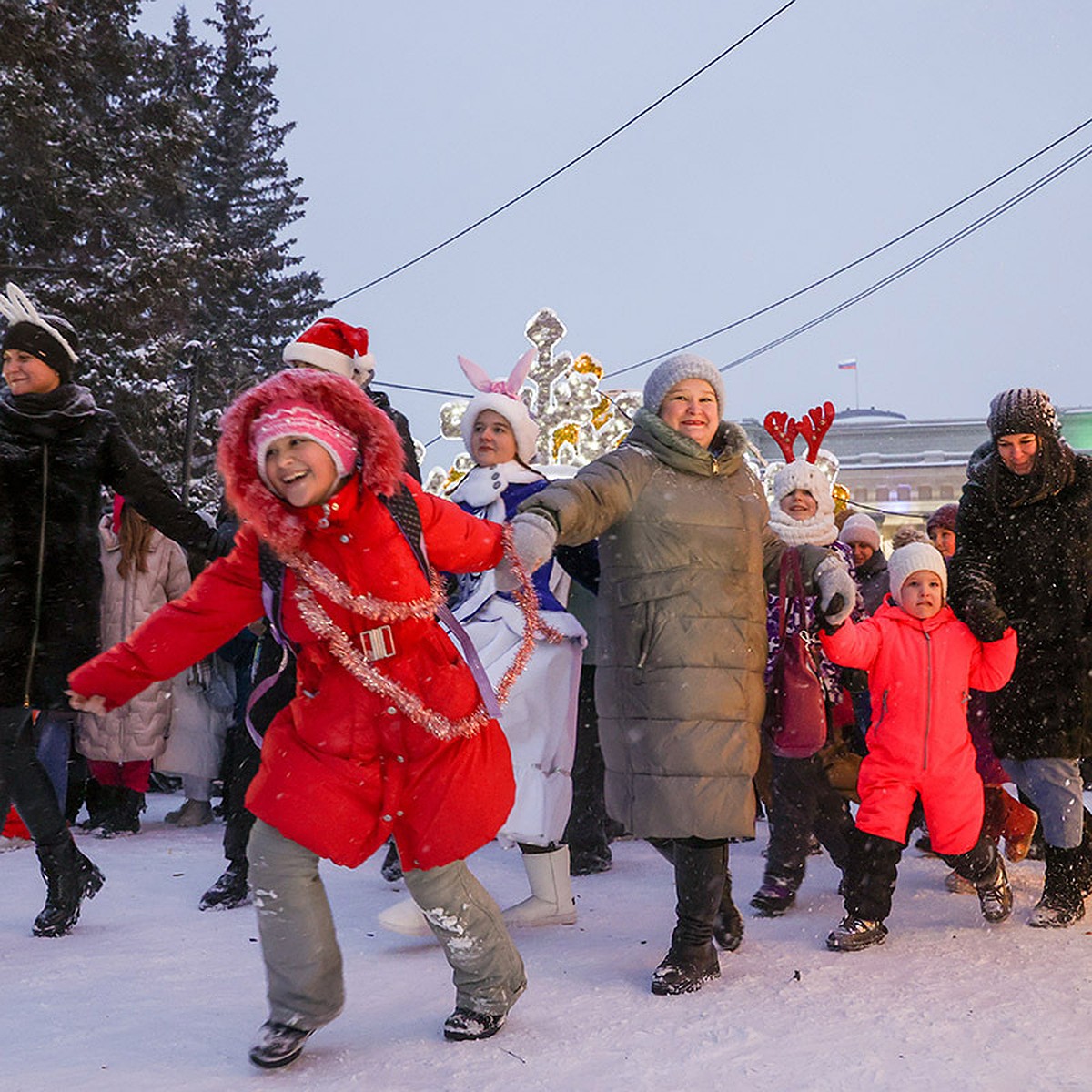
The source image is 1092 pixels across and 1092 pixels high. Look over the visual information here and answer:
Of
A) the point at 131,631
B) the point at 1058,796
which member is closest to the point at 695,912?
the point at 1058,796

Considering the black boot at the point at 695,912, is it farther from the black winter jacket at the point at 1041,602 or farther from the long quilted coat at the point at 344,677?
the black winter jacket at the point at 1041,602

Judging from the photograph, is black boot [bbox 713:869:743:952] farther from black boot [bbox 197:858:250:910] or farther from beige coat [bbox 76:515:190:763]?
beige coat [bbox 76:515:190:763]

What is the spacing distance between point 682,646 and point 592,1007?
106 cm

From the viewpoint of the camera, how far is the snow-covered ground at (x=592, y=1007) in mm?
2838

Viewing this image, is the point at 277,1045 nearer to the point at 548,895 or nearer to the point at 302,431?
the point at 302,431

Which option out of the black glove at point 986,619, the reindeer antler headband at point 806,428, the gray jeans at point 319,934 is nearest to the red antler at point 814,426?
the reindeer antler headband at point 806,428

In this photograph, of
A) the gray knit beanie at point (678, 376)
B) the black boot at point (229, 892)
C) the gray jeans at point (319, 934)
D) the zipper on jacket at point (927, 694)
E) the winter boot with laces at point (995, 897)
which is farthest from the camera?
the black boot at point (229, 892)

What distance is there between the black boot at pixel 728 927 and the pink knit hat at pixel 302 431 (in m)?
1.99

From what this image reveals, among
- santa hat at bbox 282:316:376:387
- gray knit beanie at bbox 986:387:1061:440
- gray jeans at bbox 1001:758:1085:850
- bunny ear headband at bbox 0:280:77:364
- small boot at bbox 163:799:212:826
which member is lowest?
small boot at bbox 163:799:212:826

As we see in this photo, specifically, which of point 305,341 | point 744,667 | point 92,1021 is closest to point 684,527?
point 744,667

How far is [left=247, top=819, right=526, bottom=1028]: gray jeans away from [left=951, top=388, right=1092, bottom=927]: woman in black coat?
2.23 m

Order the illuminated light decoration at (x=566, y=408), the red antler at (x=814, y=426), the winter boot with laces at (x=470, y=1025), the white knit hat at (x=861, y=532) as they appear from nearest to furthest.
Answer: the winter boot with laces at (x=470, y=1025) < the red antler at (x=814, y=426) < the white knit hat at (x=861, y=532) < the illuminated light decoration at (x=566, y=408)

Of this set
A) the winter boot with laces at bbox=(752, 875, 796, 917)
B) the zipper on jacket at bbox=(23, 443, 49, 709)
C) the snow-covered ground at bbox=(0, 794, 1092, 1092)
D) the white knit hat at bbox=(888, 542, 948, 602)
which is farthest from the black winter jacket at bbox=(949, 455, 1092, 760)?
the zipper on jacket at bbox=(23, 443, 49, 709)

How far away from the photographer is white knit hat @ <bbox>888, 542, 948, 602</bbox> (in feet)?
14.9
